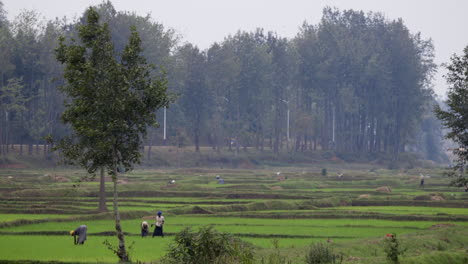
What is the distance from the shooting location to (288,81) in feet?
398

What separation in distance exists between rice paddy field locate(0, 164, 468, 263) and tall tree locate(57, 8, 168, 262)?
11.2 feet

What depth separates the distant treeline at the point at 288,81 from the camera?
107625 millimetres

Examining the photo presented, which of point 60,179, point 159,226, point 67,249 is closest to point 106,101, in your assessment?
point 67,249

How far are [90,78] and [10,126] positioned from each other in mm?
72008

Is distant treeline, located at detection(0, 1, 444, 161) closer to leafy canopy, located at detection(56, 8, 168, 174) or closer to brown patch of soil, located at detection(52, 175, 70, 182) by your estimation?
brown patch of soil, located at detection(52, 175, 70, 182)

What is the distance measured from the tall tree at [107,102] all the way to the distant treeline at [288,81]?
75126mm

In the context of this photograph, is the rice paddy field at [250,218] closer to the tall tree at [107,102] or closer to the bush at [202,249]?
the tall tree at [107,102]

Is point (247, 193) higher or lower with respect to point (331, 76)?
lower

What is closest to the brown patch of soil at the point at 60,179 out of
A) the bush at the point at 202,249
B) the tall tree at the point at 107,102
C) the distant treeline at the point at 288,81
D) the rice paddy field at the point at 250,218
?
the rice paddy field at the point at 250,218

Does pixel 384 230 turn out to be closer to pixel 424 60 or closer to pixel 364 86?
pixel 364 86

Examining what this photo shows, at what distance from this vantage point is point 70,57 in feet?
81.3

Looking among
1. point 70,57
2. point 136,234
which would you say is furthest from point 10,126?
point 70,57

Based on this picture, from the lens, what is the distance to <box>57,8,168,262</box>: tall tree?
24.5 meters

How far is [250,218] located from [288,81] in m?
81.0
